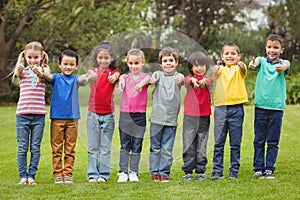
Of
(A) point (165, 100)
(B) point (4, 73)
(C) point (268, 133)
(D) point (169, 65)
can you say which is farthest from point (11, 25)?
(C) point (268, 133)

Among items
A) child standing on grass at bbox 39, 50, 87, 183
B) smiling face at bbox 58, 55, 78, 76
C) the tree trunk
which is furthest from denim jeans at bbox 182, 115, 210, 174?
the tree trunk

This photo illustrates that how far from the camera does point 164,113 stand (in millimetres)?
5891

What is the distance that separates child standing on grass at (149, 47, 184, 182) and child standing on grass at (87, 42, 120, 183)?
0.45m

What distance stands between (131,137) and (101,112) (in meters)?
0.42

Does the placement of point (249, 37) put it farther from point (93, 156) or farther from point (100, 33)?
point (93, 156)

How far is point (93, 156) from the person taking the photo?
19.9 ft

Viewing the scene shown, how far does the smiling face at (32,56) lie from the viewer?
19.5ft

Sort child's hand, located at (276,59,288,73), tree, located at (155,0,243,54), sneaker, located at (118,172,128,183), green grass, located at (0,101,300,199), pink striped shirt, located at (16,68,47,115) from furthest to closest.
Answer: tree, located at (155,0,243,54) → sneaker, located at (118,172,128,183) → child's hand, located at (276,59,288,73) → pink striped shirt, located at (16,68,47,115) → green grass, located at (0,101,300,199)

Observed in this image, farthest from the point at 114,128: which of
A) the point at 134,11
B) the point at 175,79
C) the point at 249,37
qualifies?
the point at 249,37

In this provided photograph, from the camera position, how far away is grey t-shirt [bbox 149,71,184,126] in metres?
5.82

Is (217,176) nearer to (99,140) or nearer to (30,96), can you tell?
(99,140)

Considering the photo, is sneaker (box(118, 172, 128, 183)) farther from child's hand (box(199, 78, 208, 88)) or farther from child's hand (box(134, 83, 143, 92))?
child's hand (box(199, 78, 208, 88))

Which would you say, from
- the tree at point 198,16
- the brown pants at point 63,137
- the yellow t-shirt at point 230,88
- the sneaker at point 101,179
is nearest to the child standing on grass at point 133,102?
the sneaker at point 101,179

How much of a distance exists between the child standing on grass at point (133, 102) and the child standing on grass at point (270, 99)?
1194mm
